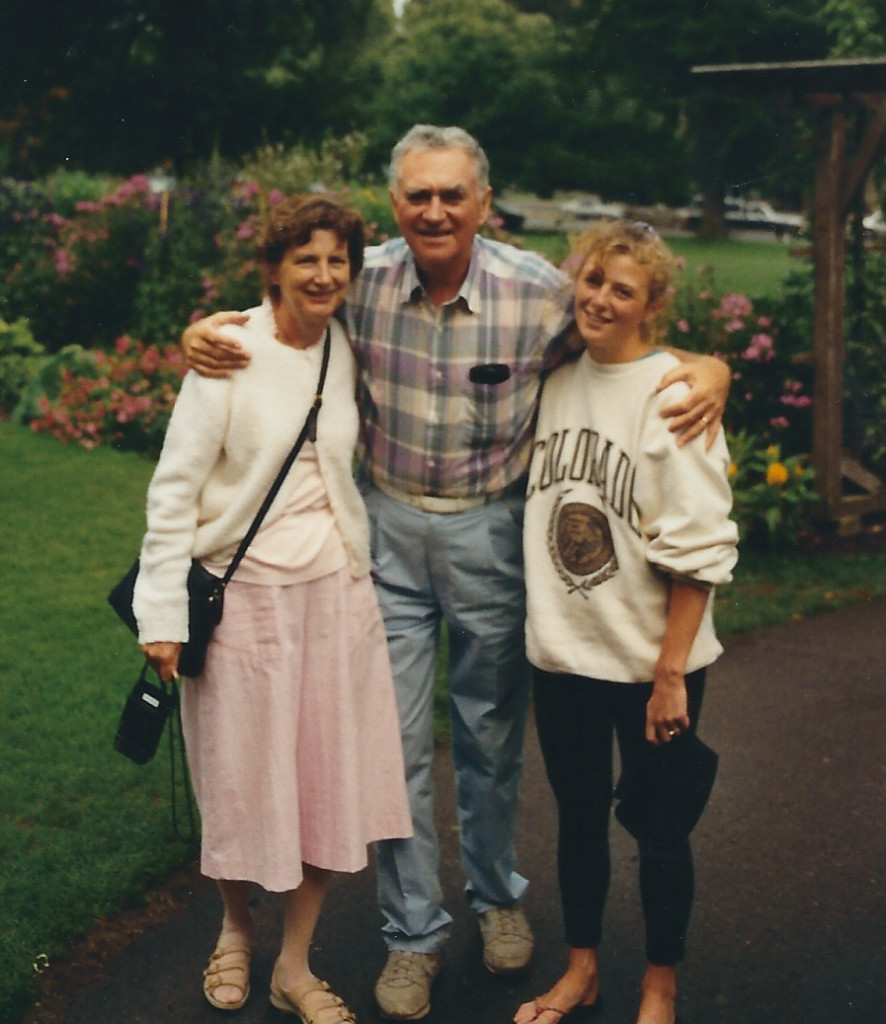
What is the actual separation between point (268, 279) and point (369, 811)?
1.27m

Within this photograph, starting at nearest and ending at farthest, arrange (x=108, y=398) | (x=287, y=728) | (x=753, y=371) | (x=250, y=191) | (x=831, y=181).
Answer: (x=287, y=728) < (x=831, y=181) < (x=753, y=371) < (x=108, y=398) < (x=250, y=191)

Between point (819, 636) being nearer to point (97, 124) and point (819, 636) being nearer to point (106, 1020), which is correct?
point (106, 1020)

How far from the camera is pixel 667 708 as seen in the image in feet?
9.20

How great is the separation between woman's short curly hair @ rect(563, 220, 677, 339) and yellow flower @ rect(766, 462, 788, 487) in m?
4.37

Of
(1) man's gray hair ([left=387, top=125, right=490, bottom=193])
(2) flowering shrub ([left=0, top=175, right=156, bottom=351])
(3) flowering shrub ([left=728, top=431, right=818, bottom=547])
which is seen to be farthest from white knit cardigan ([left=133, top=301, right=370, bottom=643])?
(2) flowering shrub ([left=0, top=175, right=156, bottom=351])

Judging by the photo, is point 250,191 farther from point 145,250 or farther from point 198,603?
point 198,603

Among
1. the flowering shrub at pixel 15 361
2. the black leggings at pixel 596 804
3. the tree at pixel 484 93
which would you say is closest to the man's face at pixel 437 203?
the black leggings at pixel 596 804

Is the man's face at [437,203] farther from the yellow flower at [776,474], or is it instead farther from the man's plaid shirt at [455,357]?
the yellow flower at [776,474]

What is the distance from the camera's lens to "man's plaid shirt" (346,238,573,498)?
307cm

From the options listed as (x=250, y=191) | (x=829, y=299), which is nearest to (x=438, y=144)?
(x=829, y=299)

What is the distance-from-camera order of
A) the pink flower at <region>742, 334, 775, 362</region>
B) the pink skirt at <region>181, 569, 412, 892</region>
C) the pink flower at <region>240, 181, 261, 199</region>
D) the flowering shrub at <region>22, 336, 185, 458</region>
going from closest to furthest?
the pink skirt at <region>181, 569, 412, 892</region>
the pink flower at <region>742, 334, 775, 362</region>
the flowering shrub at <region>22, 336, 185, 458</region>
the pink flower at <region>240, 181, 261, 199</region>

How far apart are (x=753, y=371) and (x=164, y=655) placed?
5.56 m

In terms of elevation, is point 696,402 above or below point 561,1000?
above

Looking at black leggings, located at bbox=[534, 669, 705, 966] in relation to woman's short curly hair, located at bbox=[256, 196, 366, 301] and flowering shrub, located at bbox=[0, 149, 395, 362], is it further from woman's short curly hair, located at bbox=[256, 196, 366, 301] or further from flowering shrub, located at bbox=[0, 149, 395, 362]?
flowering shrub, located at bbox=[0, 149, 395, 362]
